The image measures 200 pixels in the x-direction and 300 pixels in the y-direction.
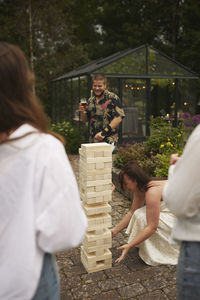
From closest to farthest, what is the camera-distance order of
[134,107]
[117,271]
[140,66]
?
[117,271], [140,66], [134,107]

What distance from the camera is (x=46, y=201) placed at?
104 centimetres

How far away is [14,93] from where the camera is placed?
108cm

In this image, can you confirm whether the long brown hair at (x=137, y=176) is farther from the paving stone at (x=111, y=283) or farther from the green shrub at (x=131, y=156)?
the green shrub at (x=131, y=156)

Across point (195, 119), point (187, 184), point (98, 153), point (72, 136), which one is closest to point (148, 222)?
point (98, 153)

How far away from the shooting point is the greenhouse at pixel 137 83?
9797 mm

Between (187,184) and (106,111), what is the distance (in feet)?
11.2

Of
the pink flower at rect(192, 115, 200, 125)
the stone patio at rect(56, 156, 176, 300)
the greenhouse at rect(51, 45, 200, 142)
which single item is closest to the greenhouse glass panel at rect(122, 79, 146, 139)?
the greenhouse at rect(51, 45, 200, 142)

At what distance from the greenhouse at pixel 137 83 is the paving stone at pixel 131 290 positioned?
683 centimetres

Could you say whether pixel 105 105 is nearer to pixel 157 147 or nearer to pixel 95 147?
pixel 95 147

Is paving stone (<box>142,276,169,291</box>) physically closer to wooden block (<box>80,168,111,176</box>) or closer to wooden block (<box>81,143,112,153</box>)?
wooden block (<box>80,168,111,176</box>)

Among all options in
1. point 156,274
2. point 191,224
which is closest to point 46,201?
point 191,224

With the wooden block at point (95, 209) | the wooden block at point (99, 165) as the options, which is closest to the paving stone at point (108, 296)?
the wooden block at point (95, 209)

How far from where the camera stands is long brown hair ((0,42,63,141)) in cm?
106

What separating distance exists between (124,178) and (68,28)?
17643 millimetres
